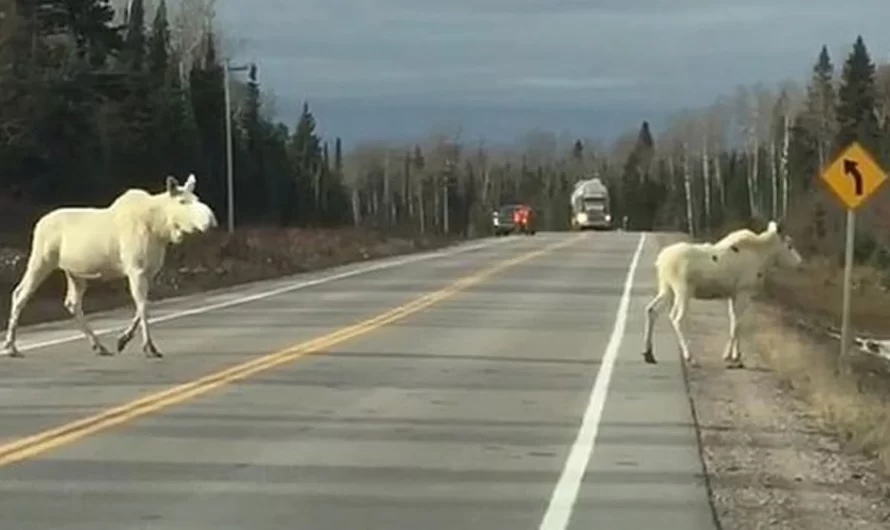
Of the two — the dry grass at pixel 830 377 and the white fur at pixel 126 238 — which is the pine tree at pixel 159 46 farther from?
the white fur at pixel 126 238

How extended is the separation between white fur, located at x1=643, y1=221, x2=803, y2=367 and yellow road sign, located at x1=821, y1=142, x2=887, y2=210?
1172 millimetres

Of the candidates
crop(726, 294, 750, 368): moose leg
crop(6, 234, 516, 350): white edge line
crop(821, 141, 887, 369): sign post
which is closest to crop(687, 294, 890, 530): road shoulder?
crop(726, 294, 750, 368): moose leg

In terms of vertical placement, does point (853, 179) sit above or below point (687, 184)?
above

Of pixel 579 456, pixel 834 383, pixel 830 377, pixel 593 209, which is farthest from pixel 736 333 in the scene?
pixel 593 209

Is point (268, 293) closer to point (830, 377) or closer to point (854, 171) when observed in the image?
point (854, 171)

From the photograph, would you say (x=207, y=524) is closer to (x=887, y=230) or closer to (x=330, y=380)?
(x=330, y=380)

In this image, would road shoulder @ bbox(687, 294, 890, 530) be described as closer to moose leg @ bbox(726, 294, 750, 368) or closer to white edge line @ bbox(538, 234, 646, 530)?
moose leg @ bbox(726, 294, 750, 368)

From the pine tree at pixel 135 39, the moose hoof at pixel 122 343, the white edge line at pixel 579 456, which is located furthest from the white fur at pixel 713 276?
→ the pine tree at pixel 135 39

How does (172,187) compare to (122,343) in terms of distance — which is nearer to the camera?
(122,343)

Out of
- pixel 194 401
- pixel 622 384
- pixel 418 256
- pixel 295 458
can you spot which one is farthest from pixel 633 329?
pixel 418 256

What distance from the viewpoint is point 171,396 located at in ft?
55.5

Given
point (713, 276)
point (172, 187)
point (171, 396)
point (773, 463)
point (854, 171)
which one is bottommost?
point (773, 463)

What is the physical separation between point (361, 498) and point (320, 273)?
3576 centimetres

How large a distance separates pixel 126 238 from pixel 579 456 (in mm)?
8941
